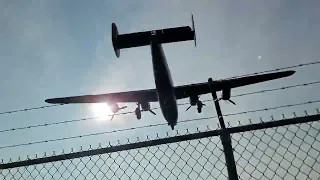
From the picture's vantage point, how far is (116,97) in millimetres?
31906

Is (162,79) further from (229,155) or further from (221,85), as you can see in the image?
(229,155)

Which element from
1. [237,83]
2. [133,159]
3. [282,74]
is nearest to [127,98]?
[237,83]

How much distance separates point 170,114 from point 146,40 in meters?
9.08

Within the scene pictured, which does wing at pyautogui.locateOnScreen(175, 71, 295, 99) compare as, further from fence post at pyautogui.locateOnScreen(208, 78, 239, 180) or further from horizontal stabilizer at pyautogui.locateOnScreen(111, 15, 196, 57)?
fence post at pyautogui.locateOnScreen(208, 78, 239, 180)

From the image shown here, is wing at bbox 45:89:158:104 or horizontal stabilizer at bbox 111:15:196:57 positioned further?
wing at bbox 45:89:158:104

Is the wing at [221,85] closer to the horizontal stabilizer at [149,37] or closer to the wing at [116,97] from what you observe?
the wing at [116,97]

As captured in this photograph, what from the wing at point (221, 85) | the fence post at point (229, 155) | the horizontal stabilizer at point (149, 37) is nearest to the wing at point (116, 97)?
the wing at point (221, 85)

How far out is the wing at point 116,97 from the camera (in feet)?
102

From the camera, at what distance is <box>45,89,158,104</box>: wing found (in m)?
31.2

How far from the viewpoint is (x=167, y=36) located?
3045 centimetres

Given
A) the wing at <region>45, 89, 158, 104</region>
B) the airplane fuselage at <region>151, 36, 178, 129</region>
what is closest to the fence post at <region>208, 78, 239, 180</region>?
the airplane fuselage at <region>151, 36, 178, 129</region>

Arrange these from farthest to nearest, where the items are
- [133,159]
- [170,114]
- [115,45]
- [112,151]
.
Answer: [115,45], [170,114], [133,159], [112,151]

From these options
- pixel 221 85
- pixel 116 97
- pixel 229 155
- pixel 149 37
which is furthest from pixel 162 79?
pixel 229 155

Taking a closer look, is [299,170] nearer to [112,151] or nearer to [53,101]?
[112,151]
